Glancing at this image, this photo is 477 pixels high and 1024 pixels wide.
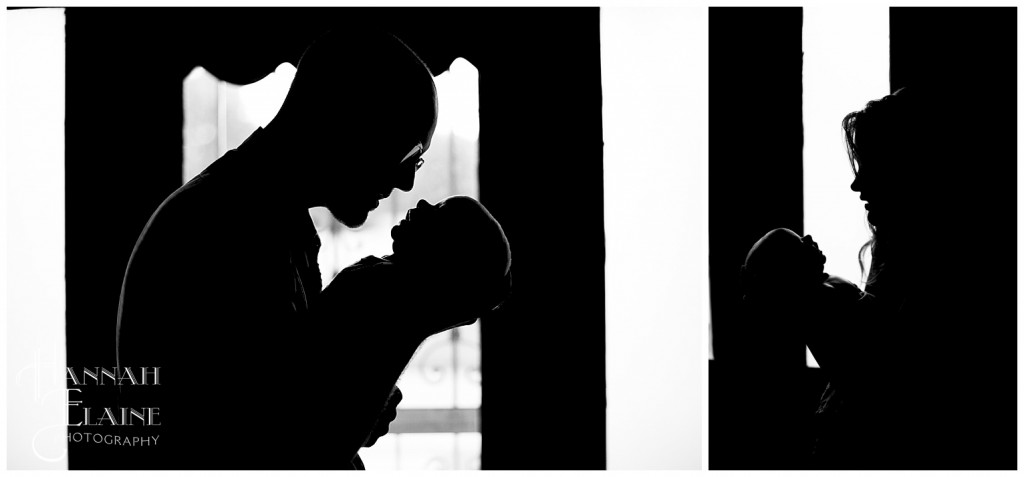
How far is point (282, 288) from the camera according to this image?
893mm

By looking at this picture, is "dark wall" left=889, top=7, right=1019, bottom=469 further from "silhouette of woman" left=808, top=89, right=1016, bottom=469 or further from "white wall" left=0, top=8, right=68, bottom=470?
"white wall" left=0, top=8, right=68, bottom=470

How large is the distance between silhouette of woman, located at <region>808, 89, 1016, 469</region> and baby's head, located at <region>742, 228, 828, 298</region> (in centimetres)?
6

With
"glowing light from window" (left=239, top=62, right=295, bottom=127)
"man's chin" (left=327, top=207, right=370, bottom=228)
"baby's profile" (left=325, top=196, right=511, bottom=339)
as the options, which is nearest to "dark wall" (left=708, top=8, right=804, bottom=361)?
"baby's profile" (left=325, top=196, right=511, bottom=339)

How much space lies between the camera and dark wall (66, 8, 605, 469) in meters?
1.31

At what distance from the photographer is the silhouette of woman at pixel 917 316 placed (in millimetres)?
1125

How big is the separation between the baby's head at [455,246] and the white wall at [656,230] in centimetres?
49

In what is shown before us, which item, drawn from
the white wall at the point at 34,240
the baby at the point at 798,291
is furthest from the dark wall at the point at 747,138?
the white wall at the point at 34,240

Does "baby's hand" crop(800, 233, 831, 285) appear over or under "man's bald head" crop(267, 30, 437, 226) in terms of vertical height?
under

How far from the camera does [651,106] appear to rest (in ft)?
4.40

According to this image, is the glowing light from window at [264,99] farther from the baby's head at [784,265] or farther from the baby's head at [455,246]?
the baby's head at [784,265]

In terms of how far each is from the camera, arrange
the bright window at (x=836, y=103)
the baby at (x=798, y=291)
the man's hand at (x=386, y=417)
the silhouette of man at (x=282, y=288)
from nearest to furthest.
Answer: the silhouette of man at (x=282, y=288), the man's hand at (x=386, y=417), the baby at (x=798, y=291), the bright window at (x=836, y=103)

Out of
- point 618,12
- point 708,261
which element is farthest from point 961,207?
point 618,12

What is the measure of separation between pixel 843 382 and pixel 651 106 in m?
0.58
